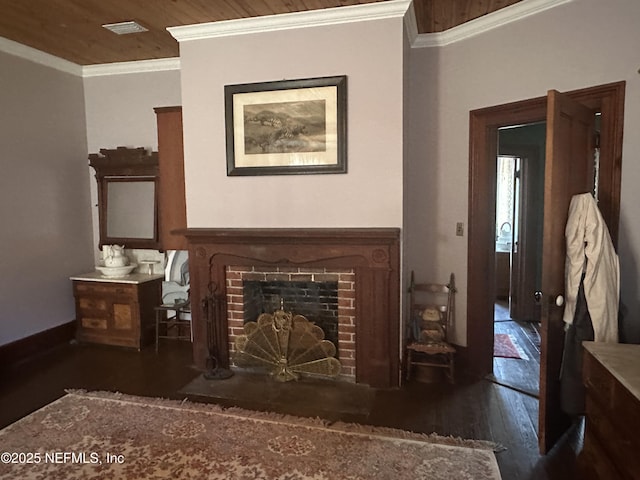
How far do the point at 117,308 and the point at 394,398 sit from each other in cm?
270

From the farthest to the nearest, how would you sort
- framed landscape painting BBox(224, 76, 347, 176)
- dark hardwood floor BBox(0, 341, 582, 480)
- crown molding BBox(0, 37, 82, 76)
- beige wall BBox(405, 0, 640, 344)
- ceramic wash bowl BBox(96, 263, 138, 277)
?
ceramic wash bowl BBox(96, 263, 138, 277), crown molding BBox(0, 37, 82, 76), framed landscape painting BBox(224, 76, 347, 176), beige wall BBox(405, 0, 640, 344), dark hardwood floor BBox(0, 341, 582, 480)

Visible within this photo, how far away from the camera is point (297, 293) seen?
3479 mm

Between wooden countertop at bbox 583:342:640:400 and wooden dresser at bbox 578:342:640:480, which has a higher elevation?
wooden countertop at bbox 583:342:640:400

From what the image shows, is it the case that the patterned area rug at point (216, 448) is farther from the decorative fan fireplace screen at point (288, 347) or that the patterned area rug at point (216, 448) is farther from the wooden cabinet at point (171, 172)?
the wooden cabinet at point (171, 172)

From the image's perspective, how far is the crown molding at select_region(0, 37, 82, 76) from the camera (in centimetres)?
375

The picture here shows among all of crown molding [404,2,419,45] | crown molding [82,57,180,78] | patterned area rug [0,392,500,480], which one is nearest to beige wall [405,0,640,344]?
crown molding [404,2,419,45]

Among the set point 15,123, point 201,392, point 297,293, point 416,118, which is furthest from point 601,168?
point 15,123

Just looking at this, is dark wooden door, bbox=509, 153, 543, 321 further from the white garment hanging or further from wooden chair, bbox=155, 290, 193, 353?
wooden chair, bbox=155, 290, 193, 353

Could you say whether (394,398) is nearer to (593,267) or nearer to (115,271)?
(593,267)

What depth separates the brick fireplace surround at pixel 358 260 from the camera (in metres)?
3.12

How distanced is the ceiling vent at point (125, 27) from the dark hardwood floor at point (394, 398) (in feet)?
8.99

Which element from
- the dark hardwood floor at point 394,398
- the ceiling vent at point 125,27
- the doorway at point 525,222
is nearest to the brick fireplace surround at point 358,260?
the dark hardwood floor at point 394,398

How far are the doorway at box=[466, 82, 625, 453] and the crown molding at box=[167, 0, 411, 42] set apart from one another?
40.5 inches

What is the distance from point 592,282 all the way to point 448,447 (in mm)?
1195
